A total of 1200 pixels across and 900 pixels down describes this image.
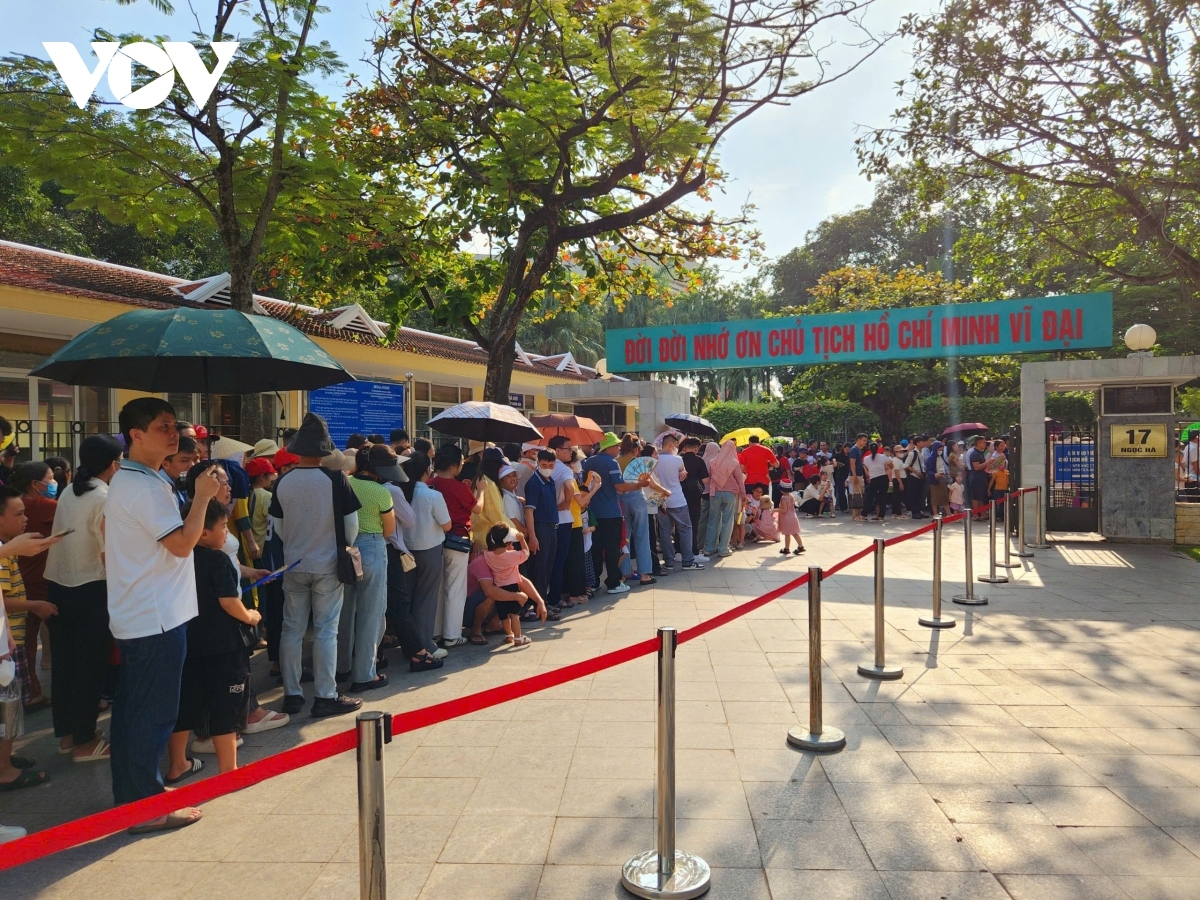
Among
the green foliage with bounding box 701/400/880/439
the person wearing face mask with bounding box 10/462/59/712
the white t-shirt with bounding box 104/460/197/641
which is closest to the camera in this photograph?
the white t-shirt with bounding box 104/460/197/641

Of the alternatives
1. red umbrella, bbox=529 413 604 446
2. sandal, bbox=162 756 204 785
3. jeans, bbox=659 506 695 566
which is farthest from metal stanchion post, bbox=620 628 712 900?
red umbrella, bbox=529 413 604 446

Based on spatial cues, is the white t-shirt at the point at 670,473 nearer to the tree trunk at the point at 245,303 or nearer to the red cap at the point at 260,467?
the tree trunk at the point at 245,303

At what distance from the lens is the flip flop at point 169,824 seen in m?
3.64

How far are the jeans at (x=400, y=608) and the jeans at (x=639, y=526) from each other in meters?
4.01

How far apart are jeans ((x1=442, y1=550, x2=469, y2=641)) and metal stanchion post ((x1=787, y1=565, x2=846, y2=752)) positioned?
3.09 m

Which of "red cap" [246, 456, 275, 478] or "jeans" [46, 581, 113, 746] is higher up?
"red cap" [246, 456, 275, 478]

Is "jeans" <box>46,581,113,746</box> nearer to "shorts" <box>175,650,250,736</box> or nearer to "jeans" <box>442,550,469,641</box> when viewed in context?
"shorts" <box>175,650,250,736</box>

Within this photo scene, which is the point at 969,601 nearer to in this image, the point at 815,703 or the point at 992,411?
the point at 815,703

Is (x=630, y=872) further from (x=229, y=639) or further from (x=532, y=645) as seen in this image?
(x=532, y=645)

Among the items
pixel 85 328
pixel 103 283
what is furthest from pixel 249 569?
pixel 103 283

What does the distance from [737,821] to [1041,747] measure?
6.66 ft

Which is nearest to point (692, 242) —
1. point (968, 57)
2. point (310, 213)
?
point (968, 57)

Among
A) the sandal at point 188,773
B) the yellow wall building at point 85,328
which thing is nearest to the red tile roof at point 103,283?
the yellow wall building at point 85,328

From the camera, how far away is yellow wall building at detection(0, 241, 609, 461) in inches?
408
